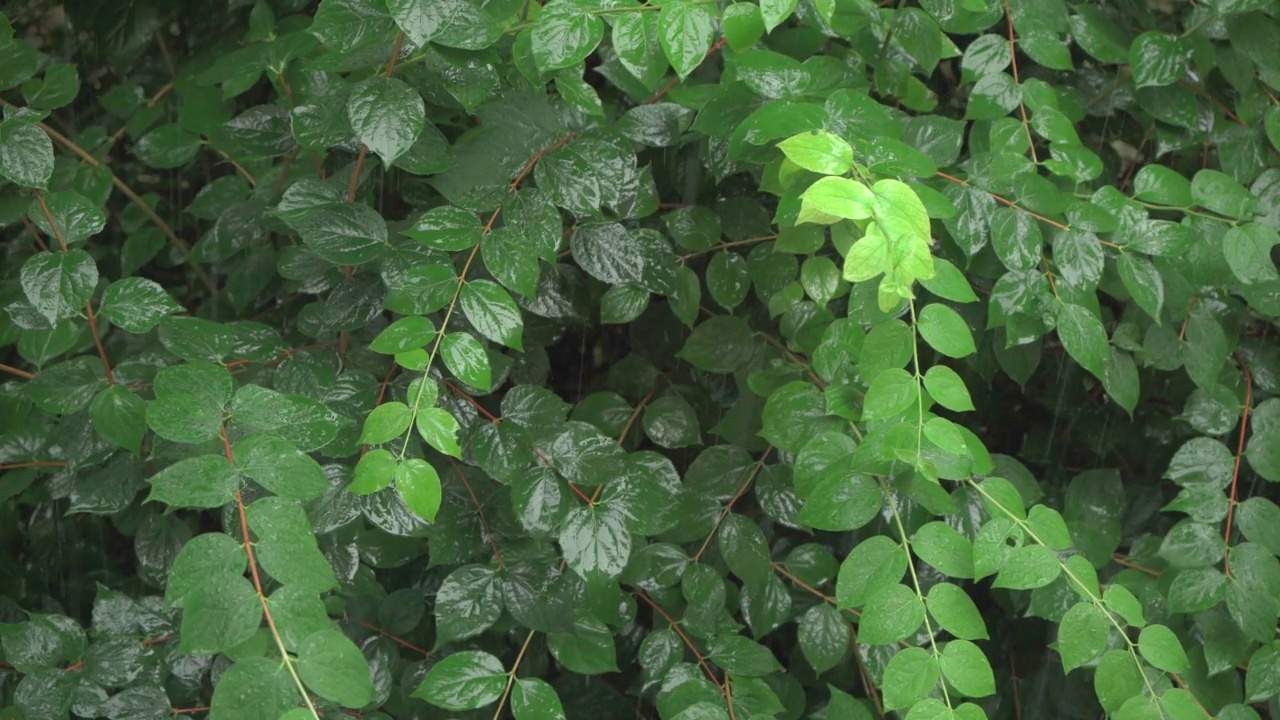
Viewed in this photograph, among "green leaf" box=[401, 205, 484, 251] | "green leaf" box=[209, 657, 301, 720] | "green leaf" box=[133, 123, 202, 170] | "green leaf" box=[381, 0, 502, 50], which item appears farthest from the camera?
"green leaf" box=[133, 123, 202, 170]

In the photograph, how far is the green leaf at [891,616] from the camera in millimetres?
858

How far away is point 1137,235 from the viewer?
1.10 meters

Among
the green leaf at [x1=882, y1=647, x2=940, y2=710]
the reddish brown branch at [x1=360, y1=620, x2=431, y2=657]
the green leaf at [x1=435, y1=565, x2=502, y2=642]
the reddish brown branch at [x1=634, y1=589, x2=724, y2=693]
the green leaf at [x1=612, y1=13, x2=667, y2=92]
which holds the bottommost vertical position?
the reddish brown branch at [x1=360, y1=620, x2=431, y2=657]

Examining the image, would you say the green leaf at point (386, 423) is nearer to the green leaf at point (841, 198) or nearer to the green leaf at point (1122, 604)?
the green leaf at point (841, 198)

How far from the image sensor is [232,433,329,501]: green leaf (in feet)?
2.54

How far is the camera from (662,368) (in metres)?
1.32

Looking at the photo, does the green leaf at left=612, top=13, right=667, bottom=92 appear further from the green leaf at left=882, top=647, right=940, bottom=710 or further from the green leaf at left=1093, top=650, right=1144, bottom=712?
the green leaf at left=1093, top=650, right=1144, bottom=712

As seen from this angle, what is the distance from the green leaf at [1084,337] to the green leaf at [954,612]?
30 centimetres

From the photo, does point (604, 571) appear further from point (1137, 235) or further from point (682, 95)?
point (1137, 235)

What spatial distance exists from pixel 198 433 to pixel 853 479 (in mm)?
494

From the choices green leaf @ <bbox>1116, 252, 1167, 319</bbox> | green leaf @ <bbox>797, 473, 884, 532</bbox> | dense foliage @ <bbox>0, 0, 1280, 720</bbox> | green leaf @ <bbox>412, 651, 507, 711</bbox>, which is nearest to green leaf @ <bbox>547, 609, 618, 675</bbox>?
dense foliage @ <bbox>0, 0, 1280, 720</bbox>

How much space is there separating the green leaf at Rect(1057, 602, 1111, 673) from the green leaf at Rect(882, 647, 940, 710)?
124 mm

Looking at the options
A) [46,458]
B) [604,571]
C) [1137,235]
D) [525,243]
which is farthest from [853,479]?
[46,458]

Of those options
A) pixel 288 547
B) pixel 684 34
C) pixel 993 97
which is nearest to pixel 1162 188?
pixel 993 97
